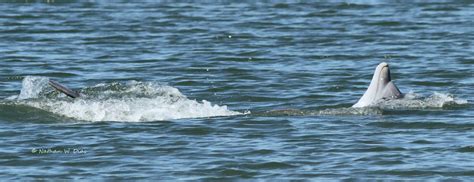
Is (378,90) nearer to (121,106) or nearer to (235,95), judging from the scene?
(235,95)

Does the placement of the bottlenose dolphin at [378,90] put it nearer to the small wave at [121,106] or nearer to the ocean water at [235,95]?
the ocean water at [235,95]

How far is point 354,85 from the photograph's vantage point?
2419 cm

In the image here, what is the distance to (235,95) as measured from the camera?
2273 cm

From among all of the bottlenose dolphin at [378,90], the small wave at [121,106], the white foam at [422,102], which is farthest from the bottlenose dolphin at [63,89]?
the white foam at [422,102]

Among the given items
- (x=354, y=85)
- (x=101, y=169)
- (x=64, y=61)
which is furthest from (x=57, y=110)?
(x=64, y=61)

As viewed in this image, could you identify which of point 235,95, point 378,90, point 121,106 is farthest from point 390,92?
point 121,106

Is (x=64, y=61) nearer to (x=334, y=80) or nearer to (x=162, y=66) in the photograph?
(x=162, y=66)

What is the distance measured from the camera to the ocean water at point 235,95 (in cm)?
1557

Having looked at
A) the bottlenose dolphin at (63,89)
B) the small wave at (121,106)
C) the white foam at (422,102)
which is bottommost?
the white foam at (422,102)

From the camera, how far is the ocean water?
15.6 m

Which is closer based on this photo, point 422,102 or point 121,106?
point 121,106

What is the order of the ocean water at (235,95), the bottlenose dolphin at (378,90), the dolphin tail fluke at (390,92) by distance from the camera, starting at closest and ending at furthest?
1. the ocean water at (235,95)
2. the bottlenose dolphin at (378,90)
3. the dolphin tail fluke at (390,92)

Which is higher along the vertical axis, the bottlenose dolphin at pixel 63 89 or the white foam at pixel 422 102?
the bottlenose dolphin at pixel 63 89

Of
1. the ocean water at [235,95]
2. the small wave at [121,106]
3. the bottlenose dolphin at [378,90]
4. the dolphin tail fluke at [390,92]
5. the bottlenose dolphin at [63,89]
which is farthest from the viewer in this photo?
the dolphin tail fluke at [390,92]
